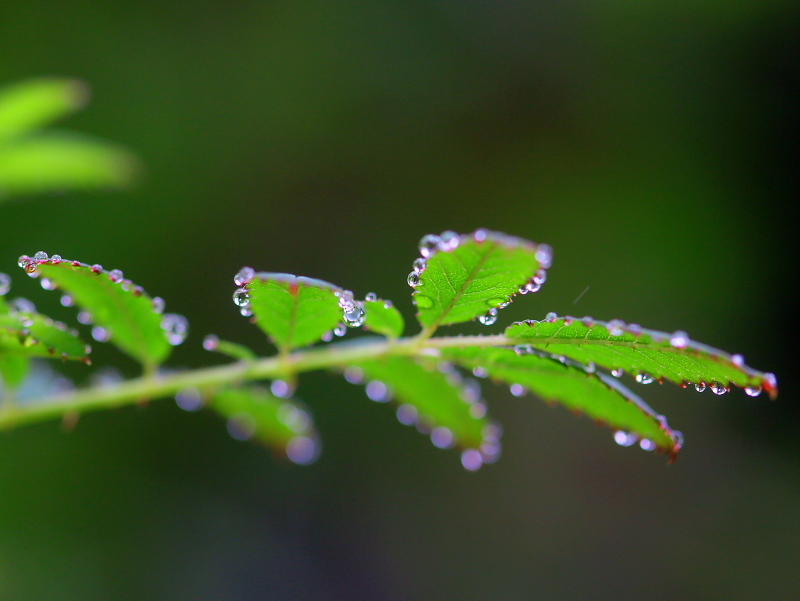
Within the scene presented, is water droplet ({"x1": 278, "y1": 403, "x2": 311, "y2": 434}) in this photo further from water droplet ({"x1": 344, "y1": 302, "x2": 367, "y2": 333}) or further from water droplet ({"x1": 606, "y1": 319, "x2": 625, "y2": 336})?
water droplet ({"x1": 606, "y1": 319, "x2": 625, "y2": 336})

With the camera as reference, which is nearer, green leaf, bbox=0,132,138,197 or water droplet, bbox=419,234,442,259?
water droplet, bbox=419,234,442,259

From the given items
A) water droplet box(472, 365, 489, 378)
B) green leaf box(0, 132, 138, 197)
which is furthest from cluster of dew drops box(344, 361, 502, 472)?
green leaf box(0, 132, 138, 197)

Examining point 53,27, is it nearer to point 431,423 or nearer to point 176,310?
point 176,310

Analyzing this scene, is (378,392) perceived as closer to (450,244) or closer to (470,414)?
(470,414)

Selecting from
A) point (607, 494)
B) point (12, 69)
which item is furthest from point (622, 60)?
point (12, 69)

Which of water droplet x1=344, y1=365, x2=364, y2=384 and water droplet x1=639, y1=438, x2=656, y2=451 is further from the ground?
water droplet x1=639, y1=438, x2=656, y2=451

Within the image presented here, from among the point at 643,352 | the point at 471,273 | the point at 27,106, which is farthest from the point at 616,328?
the point at 27,106
